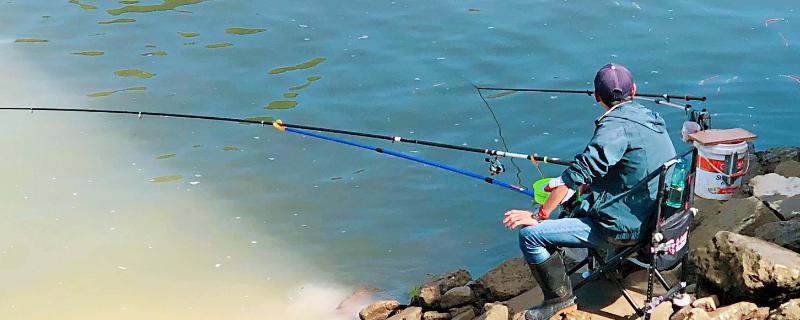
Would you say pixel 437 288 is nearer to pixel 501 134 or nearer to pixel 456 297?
pixel 456 297

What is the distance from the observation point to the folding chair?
4.76 meters

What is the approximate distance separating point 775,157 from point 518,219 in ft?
Answer: 11.6

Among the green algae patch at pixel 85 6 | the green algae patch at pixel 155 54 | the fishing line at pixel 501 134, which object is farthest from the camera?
the green algae patch at pixel 85 6

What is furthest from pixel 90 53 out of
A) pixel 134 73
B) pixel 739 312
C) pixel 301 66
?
pixel 739 312

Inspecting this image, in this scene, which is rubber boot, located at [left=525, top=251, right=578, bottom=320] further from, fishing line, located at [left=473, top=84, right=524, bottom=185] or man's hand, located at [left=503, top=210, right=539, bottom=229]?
fishing line, located at [left=473, top=84, right=524, bottom=185]

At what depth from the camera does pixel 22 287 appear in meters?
7.66

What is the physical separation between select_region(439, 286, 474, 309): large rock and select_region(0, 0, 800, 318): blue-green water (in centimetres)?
110

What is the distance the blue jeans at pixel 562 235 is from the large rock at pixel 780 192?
160cm

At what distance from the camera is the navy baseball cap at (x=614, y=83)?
4.70 m

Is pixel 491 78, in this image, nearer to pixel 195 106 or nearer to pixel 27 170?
pixel 195 106

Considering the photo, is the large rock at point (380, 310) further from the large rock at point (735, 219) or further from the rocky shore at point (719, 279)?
the large rock at point (735, 219)

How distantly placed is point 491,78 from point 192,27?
4018 mm

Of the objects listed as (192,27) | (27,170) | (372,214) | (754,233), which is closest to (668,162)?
(754,233)

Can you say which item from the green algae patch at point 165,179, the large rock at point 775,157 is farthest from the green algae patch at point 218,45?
the large rock at point 775,157
